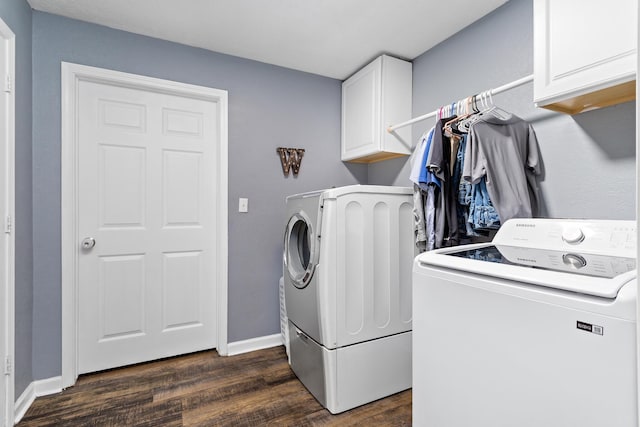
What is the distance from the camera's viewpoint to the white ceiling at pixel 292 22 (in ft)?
6.19

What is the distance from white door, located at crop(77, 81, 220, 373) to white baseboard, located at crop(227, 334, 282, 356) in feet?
0.58

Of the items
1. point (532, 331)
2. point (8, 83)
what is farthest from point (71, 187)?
point (532, 331)

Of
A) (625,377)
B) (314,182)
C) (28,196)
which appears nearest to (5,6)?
(28,196)

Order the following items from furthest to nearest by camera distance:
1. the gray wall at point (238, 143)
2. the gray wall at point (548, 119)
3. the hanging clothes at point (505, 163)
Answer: the gray wall at point (238, 143) < the hanging clothes at point (505, 163) < the gray wall at point (548, 119)

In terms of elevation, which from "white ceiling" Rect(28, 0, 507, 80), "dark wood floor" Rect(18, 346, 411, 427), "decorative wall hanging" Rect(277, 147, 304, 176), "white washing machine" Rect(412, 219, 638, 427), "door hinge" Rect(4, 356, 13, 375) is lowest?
"dark wood floor" Rect(18, 346, 411, 427)

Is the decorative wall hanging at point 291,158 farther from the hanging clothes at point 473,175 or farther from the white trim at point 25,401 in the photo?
the white trim at point 25,401

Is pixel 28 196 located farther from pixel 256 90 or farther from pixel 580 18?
pixel 580 18

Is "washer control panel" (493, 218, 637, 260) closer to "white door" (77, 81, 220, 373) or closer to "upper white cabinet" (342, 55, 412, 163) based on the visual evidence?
"upper white cabinet" (342, 55, 412, 163)

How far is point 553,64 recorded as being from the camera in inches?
52.2

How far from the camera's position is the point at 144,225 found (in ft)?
7.58

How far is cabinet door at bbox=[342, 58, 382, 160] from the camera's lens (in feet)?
8.25

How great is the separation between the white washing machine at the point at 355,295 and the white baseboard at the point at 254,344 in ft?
2.03

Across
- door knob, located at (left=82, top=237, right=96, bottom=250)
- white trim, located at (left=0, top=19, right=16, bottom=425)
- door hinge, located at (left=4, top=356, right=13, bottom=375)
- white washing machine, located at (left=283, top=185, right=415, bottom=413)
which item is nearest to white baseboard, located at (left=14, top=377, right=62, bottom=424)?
white trim, located at (left=0, top=19, right=16, bottom=425)

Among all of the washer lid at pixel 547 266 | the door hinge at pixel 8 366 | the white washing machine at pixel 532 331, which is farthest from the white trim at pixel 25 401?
the washer lid at pixel 547 266
